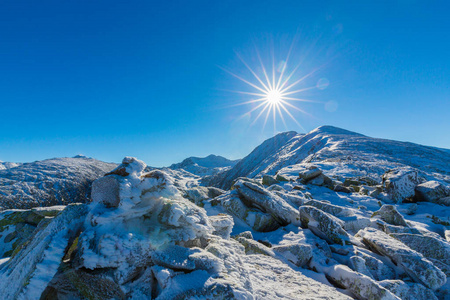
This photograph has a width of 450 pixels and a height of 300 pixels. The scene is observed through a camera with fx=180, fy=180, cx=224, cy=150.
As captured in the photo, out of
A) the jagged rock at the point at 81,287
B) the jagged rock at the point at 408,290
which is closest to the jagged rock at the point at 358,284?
the jagged rock at the point at 408,290

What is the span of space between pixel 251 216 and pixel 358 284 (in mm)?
5307

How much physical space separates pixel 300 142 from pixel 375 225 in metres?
83.1

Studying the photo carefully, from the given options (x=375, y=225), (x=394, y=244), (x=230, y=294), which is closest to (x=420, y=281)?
(x=394, y=244)

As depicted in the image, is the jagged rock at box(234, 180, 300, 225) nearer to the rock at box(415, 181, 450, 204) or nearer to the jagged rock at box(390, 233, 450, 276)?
the jagged rock at box(390, 233, 450, 276)

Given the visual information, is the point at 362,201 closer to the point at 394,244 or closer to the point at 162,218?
the point at 394,244

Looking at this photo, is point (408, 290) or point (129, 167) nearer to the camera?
point (129, 167)

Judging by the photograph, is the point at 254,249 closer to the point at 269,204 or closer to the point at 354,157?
the point at 269,204

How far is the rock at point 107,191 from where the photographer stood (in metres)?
4.25

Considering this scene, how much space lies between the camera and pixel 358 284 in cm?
502

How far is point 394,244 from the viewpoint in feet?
23.2

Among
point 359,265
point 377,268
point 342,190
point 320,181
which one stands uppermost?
point 320,181

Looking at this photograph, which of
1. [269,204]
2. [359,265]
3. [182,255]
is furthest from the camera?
[269,204]

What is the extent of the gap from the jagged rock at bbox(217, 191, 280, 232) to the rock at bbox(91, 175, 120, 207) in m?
7.19

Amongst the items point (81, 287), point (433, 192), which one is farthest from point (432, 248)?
point (433, 192)
